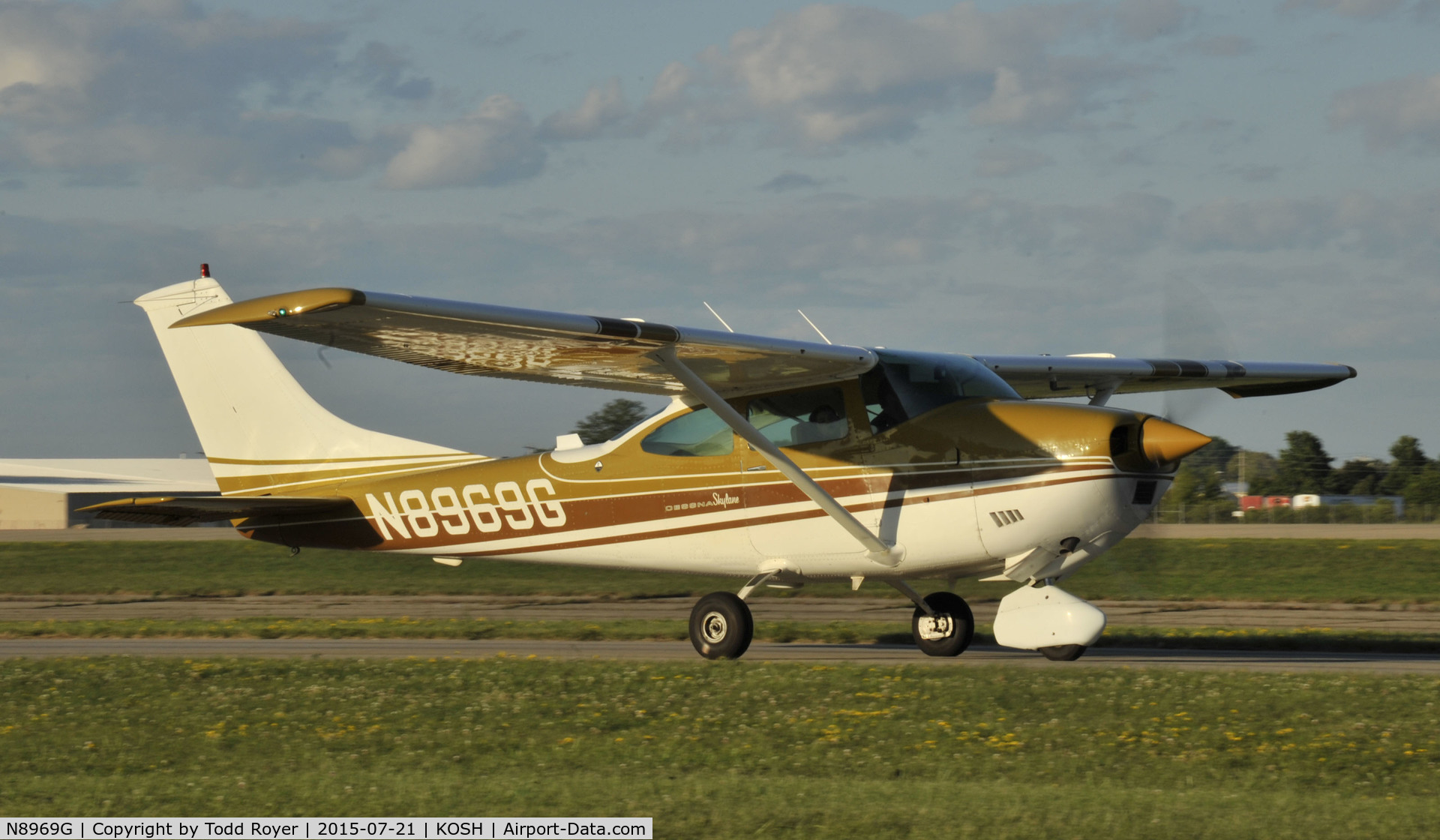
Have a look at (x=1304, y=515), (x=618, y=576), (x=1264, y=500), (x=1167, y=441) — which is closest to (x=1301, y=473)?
(x=1264, y=500)

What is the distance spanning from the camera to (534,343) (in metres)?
10.6

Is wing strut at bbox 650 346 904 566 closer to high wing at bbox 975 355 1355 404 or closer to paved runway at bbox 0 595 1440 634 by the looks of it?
high wing at bbox 975 355 1355 404

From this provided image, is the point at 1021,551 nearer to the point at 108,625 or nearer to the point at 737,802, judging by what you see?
the point at 737,802

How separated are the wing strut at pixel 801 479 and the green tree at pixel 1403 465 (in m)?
62.4

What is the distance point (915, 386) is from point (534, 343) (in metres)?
3.33

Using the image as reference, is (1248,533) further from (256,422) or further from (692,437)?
(256,422)

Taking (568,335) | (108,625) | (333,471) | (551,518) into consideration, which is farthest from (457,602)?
(568,335)

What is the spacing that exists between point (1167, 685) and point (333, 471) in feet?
31.3

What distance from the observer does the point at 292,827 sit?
5980mm

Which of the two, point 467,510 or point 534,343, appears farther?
point 467,510

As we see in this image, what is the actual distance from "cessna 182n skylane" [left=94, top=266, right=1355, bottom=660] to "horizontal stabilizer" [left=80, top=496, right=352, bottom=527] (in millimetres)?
34

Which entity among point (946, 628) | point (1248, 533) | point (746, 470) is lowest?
point (946, 628)

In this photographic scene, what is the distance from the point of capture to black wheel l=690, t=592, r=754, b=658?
11.9m
